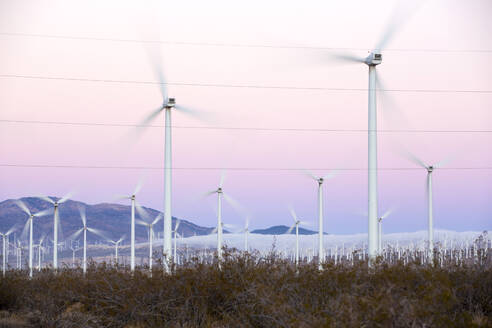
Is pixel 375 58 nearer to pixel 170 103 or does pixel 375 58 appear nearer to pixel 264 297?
pixel 170 103

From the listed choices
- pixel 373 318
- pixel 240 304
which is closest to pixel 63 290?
pixel 240 304

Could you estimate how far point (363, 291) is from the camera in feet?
58.0

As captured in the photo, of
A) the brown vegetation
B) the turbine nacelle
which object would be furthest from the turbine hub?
the brown vegetation

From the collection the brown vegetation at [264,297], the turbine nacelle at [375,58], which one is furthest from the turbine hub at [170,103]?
the brown vegetation at [264,297]

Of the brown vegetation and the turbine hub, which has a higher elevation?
the turbine hub

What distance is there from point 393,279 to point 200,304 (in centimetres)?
609

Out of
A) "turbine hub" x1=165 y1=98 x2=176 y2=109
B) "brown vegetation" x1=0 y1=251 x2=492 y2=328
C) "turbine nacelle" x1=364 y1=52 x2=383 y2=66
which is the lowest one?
"brown vegetation" x1=0 y1=251 x2=492 y2=328

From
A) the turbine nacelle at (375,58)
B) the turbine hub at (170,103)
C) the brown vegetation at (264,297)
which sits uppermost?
the turbine nacelle at (375,58)

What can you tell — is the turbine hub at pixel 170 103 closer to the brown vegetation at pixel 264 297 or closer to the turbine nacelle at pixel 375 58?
the turbine nacelle at pixel 375 58

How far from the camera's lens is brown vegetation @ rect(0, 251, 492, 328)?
1432 centimetres

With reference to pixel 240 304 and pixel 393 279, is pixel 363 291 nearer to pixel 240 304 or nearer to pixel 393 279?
pixel 393 279

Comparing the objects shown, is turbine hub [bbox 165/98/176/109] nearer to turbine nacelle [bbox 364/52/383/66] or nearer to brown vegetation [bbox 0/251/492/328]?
turbine nacelle [bbox 364/52/383/66]

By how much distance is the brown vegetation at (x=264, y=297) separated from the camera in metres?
14.3

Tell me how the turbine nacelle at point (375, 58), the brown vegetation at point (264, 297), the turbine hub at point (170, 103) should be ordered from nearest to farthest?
the brown vegetation at point (264, 297)
the turbine nacelle at point (375, 58)
the turbine hub at point (170, 103)
